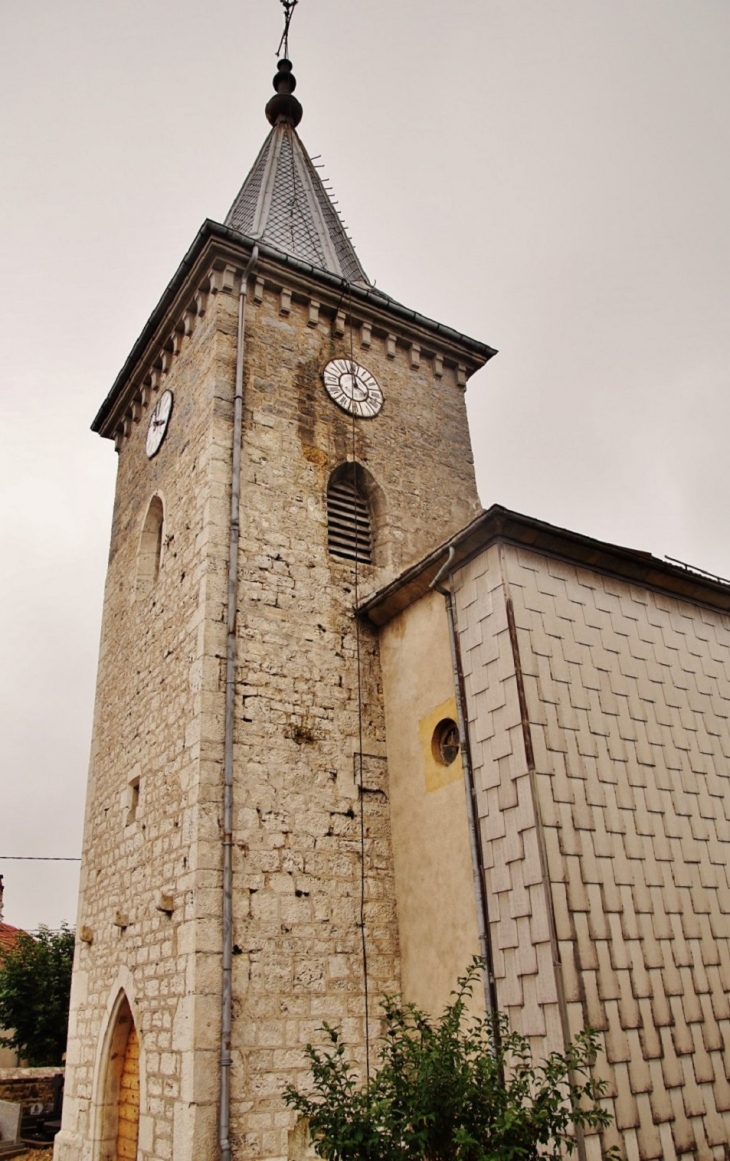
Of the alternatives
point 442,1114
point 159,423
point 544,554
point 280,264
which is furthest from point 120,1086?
point 280,264

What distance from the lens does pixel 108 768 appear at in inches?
391

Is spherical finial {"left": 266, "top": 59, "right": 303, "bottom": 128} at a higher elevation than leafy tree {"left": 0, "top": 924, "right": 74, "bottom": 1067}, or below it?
higher

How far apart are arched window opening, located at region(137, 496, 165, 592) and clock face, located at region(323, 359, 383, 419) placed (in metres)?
2.54

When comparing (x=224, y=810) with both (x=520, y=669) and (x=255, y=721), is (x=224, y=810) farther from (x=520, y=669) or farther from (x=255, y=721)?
(x=520, y=669)

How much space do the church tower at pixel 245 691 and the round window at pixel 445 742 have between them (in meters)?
0.82

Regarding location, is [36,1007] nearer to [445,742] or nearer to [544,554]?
[445,742]

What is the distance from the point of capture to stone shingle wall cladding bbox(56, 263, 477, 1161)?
6.83 m

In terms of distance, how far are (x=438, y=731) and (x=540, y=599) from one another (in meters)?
1.61

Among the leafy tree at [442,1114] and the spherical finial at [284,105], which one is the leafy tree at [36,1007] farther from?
the spherical finial at [284,105]

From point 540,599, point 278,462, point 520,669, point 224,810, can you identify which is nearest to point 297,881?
point 224,810

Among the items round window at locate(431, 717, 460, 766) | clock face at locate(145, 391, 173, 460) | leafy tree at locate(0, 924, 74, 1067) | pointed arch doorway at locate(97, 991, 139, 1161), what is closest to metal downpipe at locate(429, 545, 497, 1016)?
round window at locate(431, 717, 460, 766)

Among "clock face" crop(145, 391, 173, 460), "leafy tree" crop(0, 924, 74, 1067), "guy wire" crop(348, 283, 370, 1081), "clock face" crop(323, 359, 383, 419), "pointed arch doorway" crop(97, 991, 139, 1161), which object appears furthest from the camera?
"leafy tree" crop(0, 924, 74, 1067)

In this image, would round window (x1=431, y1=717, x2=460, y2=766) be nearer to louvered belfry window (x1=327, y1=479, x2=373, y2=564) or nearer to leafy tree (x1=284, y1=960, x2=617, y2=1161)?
louvered belfry window (x1=327, y1=479, x2=373, y2=564)

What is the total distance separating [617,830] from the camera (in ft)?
21.7
